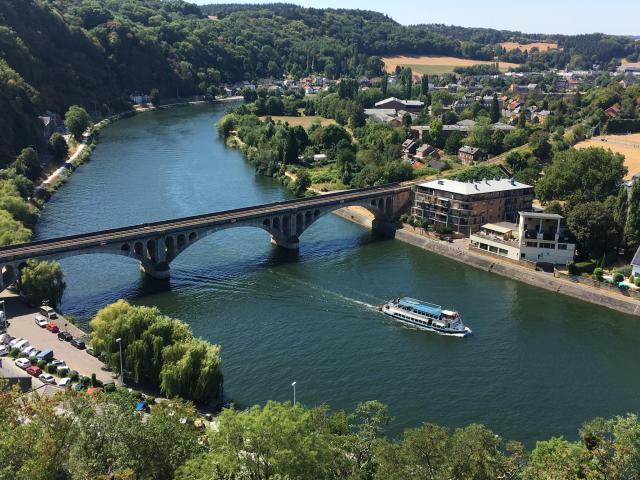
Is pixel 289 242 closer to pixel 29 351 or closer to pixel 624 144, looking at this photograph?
pixel 29 351

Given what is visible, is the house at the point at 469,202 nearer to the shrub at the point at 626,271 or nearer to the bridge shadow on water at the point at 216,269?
the bridge shadow on water at the point at 216,269

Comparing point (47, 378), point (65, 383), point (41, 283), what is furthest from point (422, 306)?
point (41, 283)

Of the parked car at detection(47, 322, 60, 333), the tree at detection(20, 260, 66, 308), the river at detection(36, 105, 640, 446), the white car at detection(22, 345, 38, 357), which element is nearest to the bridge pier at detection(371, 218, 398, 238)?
the river at detection(36, 105, 640, 446)

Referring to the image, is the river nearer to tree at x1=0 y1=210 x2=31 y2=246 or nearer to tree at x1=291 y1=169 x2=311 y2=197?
tree at x1=0 y1=210 x2=31 y2=246

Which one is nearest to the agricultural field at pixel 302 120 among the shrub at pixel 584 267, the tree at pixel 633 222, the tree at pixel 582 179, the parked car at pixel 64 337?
the tree at pixel 582 179

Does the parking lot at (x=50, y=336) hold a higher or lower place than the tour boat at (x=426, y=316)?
higher
